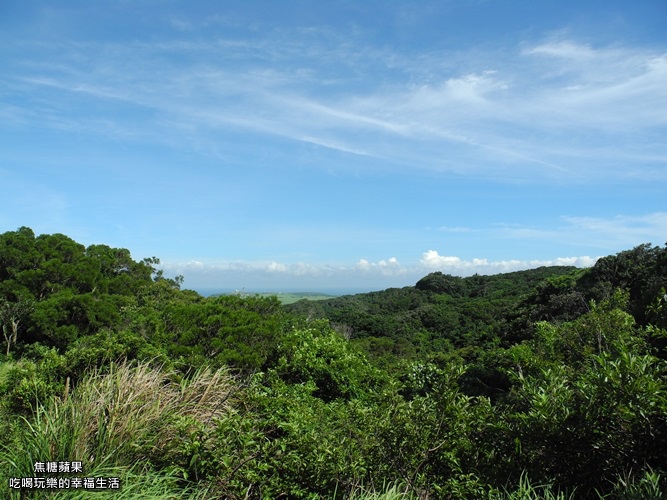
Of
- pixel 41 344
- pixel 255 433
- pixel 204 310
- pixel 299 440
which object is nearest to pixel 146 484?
pixel 255 433

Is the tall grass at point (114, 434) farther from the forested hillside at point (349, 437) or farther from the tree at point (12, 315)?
the tree at point (12, 315)

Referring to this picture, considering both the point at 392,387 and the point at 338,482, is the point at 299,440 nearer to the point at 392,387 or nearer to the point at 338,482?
the point at 338,482

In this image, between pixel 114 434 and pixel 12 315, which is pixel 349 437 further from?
pixel 12 315

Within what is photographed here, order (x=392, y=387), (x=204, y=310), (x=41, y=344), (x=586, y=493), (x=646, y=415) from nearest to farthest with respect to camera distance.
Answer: (x=646, y=415), (x=586, y=493), (x=392, y=387), (x=204, y=310), (x=41, y=344)

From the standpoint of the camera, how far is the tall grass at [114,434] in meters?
3.04

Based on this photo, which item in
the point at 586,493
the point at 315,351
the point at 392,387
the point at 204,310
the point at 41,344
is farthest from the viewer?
the point at 41,344

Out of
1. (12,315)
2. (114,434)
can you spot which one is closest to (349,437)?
(114,434)

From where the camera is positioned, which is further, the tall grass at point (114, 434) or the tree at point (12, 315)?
the tree at point (12, 315)

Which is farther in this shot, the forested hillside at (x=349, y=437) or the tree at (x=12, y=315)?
the tree at (x=12, y=315)

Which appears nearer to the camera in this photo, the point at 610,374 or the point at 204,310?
the point at 610,374

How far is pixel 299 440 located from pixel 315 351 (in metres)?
4.90

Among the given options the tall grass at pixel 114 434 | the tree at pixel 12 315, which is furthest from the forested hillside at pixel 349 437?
the tree at pixel 12 315

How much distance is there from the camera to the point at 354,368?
8.38 meters

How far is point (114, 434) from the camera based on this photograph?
3.39 m
